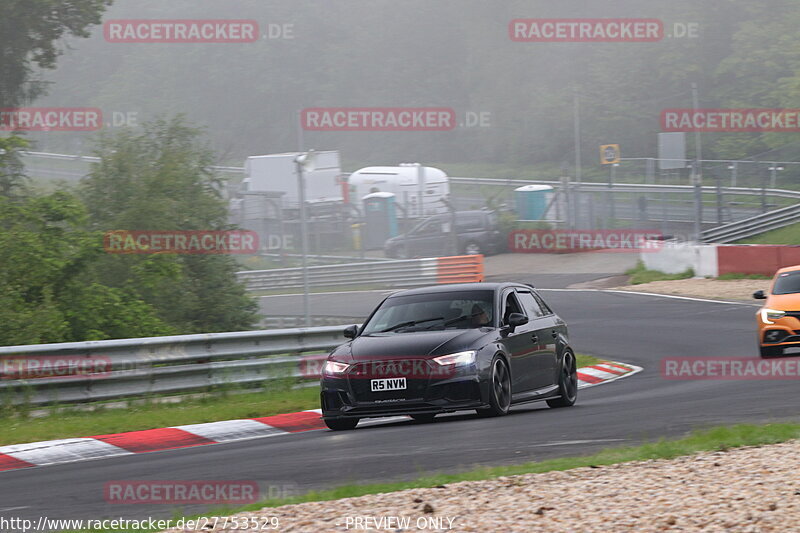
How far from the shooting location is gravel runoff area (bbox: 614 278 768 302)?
110ft

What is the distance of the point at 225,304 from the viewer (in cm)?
2480

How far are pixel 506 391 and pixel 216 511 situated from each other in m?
5.92

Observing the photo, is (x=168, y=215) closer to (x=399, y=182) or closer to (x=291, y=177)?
(x=291, y=177)

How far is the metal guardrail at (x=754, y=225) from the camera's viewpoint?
44.6 metres

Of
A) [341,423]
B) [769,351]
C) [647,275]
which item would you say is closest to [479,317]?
[341,423]

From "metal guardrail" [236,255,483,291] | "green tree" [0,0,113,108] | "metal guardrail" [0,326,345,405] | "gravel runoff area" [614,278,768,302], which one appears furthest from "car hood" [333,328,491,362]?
"metal guardrail" [236,255,483,291]

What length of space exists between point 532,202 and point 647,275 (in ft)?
30.1

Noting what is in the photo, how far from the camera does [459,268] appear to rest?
4047cm

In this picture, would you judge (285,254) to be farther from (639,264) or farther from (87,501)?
(87,501)

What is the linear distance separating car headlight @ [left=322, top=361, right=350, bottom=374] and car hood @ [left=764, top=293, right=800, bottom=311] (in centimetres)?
914

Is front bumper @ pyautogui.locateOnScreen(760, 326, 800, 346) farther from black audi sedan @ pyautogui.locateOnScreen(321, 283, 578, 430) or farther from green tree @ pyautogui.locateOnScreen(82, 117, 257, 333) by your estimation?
green tree @ pyautogui.locateOnScreen(82, 117, 257, 333)

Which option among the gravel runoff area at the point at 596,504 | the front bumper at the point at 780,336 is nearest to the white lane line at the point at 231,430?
the gravel runoff area at the point at 596,504

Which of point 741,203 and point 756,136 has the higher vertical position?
point 756,136

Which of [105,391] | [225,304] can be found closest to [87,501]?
[105,391]
